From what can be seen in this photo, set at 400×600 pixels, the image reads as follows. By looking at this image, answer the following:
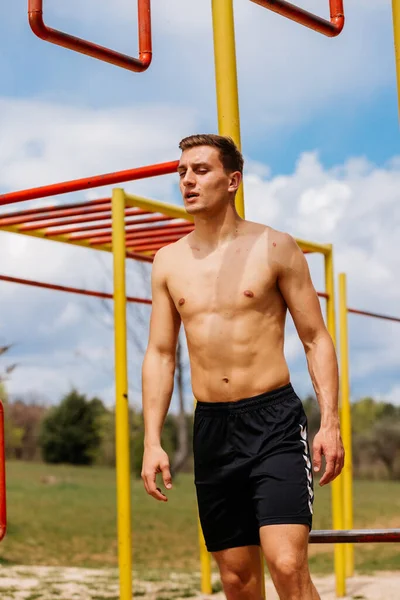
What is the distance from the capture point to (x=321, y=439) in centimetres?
306

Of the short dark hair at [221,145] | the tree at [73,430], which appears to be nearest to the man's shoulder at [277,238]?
the short dark hair at [221,145]

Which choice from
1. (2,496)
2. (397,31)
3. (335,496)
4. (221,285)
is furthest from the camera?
(335,496)

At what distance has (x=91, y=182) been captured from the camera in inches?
198

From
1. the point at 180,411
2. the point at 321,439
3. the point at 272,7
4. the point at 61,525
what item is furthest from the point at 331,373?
the point at 180,411

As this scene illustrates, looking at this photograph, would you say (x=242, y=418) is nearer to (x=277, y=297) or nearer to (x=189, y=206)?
(x=277, y=297)

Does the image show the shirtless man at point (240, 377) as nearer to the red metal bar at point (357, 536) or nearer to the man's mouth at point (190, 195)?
the man's mouth at point (190, 195)

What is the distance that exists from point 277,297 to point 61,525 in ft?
48.5

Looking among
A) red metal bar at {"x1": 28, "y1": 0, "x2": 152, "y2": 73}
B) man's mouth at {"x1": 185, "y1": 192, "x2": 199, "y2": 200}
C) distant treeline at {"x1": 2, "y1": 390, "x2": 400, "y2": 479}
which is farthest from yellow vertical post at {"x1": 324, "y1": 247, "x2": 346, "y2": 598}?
distant treeline at {"x1": 2, "y1": 390, "x2": 400, "y2": 479}

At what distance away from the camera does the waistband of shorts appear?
127 inches

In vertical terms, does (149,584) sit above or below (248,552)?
below

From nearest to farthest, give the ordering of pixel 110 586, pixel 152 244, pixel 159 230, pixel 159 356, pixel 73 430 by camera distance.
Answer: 1. pixel 159 356
2. pixel 159 230
3. pixel 152 244
4. pixel 110 586
5. pixel 73 430

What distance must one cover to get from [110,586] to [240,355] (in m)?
5.86

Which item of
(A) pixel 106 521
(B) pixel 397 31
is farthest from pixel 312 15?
(A) pixel 106 521

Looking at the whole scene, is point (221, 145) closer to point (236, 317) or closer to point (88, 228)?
point (236, 317)
